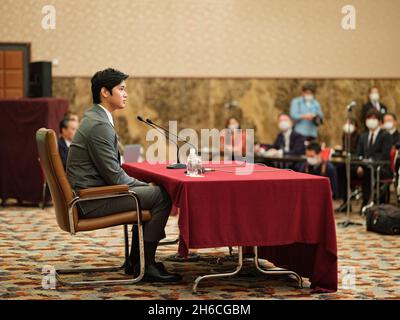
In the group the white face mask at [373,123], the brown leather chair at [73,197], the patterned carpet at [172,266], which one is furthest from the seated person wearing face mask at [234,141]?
the brown leather chair at [73,197]

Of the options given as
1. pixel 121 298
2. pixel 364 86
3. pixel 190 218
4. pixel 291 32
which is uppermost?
pixel 291 32

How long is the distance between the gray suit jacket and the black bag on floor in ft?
12.1

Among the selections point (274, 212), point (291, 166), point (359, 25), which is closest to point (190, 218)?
point (274, 212)

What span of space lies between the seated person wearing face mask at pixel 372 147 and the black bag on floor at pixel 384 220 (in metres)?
2.05

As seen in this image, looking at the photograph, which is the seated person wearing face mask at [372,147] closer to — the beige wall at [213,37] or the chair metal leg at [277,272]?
the beige wall at [213,37]

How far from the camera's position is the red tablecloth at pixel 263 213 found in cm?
525

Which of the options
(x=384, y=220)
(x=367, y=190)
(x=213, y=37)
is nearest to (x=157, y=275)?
(x=384, y=220)

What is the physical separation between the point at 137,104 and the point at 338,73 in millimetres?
3645

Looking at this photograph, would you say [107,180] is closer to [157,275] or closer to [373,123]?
[157,275]

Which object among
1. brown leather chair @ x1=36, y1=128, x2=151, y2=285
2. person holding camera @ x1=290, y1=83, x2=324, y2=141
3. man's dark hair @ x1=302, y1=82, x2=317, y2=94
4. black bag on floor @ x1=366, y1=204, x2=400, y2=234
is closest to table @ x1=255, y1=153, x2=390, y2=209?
black bag on floor @ x1=366, y1=204, x2=400, y2=234

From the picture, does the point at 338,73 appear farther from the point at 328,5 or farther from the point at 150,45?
the point at 150,45

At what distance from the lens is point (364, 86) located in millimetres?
14922

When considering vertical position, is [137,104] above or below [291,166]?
above

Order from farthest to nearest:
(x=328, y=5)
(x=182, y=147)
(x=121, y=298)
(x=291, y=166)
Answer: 1. (x=328, y=5)
2. (x=182, y=147)
3. (x=291, y=166)
4. (x=121, y=298)
